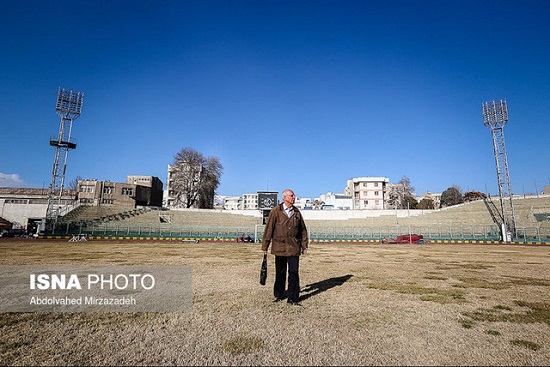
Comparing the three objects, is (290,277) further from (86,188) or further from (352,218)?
(86,188)

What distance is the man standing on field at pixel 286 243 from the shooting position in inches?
232

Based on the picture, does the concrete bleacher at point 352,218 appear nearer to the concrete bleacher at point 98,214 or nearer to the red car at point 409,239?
the concrete bleacher at point 98,214

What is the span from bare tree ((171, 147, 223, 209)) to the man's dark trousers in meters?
63.3

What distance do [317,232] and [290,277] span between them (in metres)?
34.6

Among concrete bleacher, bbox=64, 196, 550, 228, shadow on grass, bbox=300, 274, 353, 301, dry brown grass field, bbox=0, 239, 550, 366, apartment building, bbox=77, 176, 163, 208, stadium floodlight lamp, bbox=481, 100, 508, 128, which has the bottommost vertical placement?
shadow on grass, bbox=300, 274, 353, 301

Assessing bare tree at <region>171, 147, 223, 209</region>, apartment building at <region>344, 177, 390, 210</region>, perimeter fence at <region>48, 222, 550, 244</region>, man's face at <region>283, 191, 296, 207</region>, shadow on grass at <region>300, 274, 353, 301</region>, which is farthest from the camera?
apartment building at <region>344, 177, 390, 210</region>

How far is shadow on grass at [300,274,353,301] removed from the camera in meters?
6.77

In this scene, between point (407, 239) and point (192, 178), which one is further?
point (192, 178)

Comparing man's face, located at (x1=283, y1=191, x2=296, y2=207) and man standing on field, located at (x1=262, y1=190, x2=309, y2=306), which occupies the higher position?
man's face, located at (x1=283, y1=191, x2=296, y2=207)

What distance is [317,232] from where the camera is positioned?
1563 inches

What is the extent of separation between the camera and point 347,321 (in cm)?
473

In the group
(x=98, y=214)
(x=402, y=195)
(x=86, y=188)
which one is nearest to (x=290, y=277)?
(x=98, y=214)

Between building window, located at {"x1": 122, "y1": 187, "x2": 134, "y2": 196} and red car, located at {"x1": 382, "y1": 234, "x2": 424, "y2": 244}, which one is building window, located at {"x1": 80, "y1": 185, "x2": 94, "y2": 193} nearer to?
building window, located at {"x1": 122, "y1": 187, "x2": 134, "y2": 196}

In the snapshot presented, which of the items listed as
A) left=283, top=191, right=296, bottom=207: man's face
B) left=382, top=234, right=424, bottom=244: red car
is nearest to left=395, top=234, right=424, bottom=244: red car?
left=382, top=234, right=424, bottom=244: red car
